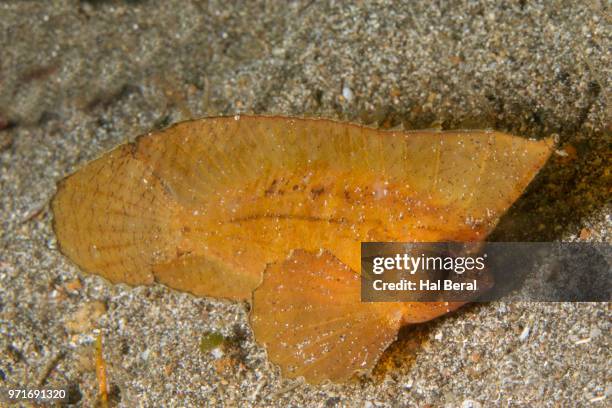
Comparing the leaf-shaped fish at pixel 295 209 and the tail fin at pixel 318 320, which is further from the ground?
the leaf-shaped fish at pixel 295 209

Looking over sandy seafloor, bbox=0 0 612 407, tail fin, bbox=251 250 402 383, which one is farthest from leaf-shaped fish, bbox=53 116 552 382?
sandy seafloor, bbox=0 0 612 407

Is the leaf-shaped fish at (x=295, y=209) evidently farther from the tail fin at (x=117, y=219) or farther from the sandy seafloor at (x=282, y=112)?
the sandy seafloor at (x=282, y=112)

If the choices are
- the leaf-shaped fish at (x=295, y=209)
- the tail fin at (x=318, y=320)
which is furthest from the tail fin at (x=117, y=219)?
the tail fin at (x=318, y=320)

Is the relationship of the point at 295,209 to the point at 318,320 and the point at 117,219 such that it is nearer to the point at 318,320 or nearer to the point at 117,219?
the point at 318,320

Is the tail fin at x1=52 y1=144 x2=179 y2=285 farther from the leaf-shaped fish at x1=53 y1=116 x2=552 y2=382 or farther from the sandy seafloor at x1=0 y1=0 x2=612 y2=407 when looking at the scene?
the sandy seafloor at x1=0 y1=0 x2=612 y2=407

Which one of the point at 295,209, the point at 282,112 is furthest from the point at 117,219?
the point at 282,112

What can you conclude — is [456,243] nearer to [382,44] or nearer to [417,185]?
[417,185]
